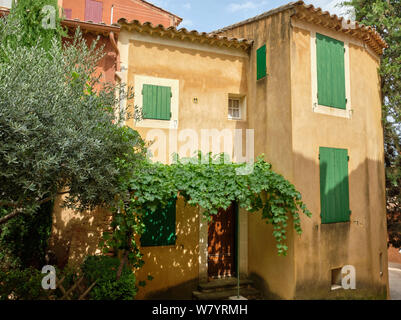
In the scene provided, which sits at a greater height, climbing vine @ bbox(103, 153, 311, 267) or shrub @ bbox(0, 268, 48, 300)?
climbing vine @ bbox(103, 153, 311, 267)

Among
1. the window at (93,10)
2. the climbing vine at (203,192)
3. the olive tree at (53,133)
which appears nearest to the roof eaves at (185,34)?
the olive tree at (53,133)

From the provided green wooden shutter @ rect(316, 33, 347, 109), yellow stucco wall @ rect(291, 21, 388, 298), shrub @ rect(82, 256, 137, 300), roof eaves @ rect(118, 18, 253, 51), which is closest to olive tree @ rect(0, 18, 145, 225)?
shrub @ rect(82, 256, 137, 300)

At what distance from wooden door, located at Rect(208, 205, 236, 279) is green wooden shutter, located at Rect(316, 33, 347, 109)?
4.15 m

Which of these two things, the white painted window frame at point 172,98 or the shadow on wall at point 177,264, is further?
the white painted window frame at point 172,98

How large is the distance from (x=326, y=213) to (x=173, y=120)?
471 cm

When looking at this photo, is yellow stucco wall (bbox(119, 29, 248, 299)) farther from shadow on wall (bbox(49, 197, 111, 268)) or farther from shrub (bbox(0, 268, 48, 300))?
shrub (bbox(0, 268, 48, 300))

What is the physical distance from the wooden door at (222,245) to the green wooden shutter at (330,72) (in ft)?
13.6

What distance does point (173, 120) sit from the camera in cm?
812

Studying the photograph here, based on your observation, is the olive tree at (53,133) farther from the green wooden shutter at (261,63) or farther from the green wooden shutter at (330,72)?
the green wooden shutter at (330,72)

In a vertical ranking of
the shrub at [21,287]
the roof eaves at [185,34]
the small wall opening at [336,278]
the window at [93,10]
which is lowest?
the small wall opening at [336,278]

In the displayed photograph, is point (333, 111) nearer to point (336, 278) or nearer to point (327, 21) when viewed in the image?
point (327, 21)

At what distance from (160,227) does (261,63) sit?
5.37m

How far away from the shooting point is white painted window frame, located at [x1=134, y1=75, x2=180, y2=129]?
7.82 meters

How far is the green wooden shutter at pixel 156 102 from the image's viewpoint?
7895 millimetres
